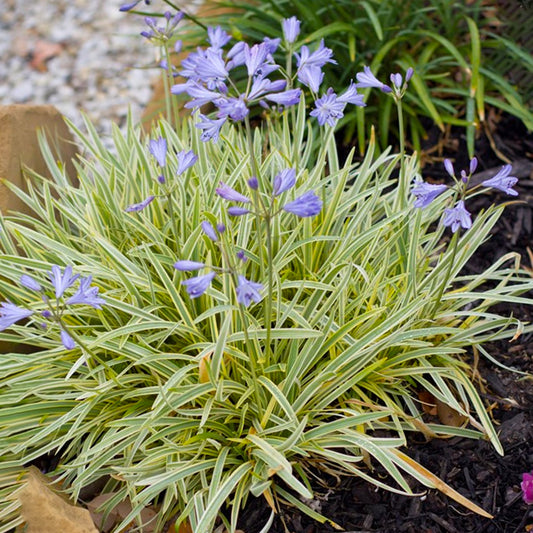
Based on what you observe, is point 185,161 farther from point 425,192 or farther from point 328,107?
point 425,192

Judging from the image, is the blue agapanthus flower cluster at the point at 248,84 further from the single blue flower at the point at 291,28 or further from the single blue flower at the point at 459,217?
the single blue flower at the point at 459,217

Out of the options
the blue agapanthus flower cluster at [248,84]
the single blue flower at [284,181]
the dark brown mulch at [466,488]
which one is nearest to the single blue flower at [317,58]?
the blue agapanthus flower cluster at [248,84]

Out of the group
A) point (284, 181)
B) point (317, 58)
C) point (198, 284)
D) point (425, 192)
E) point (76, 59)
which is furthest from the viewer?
point (76, 59)

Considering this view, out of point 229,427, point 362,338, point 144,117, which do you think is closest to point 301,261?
point 362,338

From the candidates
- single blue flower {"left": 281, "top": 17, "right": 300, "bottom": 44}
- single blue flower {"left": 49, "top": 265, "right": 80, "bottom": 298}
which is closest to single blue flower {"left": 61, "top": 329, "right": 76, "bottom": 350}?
single blue flower {"left": 49, "top": 265, "right": 80, "bottom": 298}

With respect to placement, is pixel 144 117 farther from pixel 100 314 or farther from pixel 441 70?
pixel 100 314

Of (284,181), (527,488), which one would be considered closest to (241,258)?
(284,181)

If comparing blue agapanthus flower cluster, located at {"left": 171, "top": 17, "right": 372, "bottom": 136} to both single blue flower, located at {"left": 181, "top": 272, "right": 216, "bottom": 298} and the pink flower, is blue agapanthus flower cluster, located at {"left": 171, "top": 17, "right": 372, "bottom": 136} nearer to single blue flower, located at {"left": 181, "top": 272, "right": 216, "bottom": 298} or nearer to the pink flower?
single blue flower, located at {"left": 181, "top": 272, "right": 216, "bottom": 298}
